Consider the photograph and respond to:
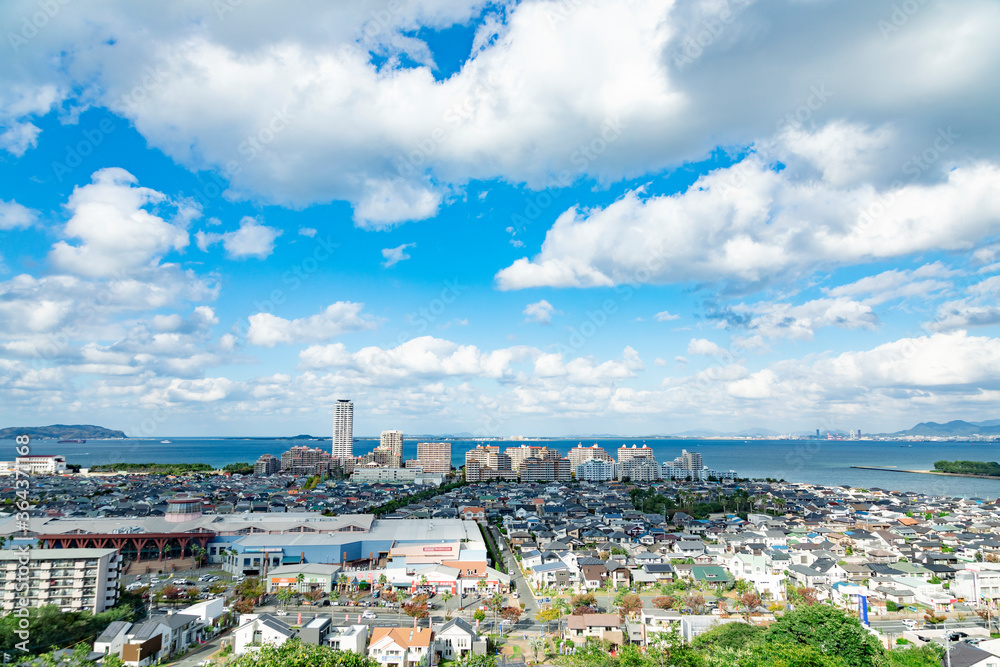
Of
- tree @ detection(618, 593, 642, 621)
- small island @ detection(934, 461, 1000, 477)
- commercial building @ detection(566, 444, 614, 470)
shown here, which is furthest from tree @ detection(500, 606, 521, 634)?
small island @ detection(934, 461, 1000, 477)

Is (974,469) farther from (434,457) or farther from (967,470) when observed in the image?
(434,457)

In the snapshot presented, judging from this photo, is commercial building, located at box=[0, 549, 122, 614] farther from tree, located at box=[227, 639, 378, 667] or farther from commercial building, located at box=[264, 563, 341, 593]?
tree, located at box=[227, 639, 378, 667]

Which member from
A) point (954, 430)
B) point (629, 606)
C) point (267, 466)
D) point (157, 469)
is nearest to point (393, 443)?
point (267, 466)

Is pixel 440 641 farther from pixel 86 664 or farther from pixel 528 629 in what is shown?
pixel 86 664

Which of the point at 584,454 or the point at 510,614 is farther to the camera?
the point at 584,454

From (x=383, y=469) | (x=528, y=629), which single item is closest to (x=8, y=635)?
(x=528, y=629)

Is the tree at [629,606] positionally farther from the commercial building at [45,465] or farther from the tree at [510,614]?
the commercial building at [45,465]
